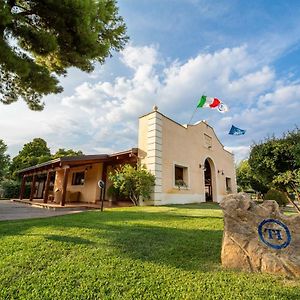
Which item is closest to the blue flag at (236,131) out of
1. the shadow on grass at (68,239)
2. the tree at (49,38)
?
the tree at (49,38)

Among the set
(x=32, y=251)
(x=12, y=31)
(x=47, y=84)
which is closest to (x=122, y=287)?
(x=32, y=251)

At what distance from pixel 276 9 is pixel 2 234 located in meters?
8.85

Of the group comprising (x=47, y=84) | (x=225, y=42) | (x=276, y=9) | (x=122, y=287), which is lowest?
(x=122, y=287)

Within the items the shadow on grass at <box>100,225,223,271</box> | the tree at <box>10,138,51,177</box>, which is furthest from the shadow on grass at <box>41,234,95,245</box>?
the tree at <box>10,138,51,177</box>

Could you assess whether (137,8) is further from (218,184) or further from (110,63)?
(218,184)

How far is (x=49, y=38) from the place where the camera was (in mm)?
5742

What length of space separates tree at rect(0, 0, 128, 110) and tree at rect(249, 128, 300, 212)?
6770 mm

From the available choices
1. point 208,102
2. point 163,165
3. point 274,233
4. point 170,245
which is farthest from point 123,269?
point 208,102

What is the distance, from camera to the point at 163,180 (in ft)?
38.2

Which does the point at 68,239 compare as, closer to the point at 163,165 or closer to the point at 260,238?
the point at 260,238

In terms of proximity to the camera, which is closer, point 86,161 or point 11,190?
point 86,161

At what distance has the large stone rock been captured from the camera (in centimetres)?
277

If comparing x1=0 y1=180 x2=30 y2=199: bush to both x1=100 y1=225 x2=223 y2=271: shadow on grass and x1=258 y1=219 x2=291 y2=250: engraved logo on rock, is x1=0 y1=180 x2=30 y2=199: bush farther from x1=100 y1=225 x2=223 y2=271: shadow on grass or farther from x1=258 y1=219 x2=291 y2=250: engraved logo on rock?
x1=258 y1=219 x2=291 y2=250: engraved logo on rock

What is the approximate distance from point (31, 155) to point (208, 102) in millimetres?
27102
